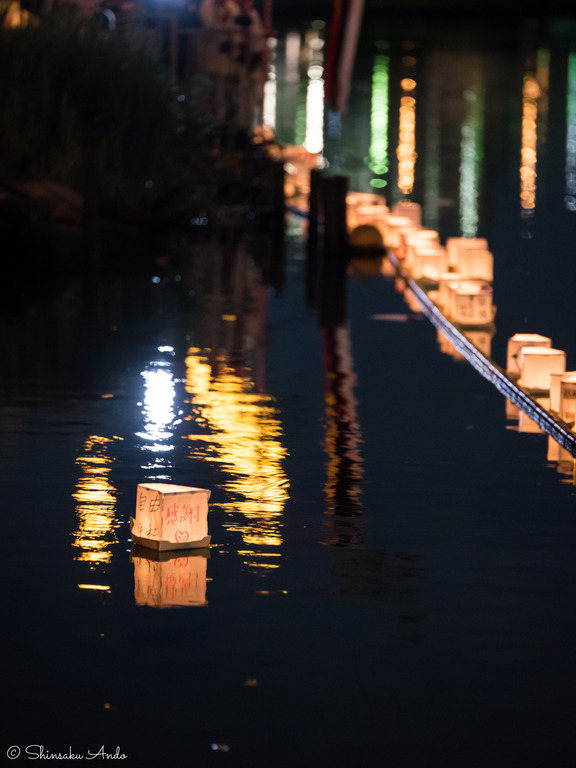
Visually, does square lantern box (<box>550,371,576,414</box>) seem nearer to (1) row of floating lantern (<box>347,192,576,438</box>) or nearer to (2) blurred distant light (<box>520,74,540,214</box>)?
(1) row of floating lantern (<box>347,192,576,438</box>)

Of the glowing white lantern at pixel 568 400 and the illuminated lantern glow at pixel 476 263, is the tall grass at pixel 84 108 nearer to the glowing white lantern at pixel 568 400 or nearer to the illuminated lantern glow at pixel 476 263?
the illuminated lantern glow at pixel 476 263

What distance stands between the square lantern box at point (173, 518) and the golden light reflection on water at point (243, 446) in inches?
9.2

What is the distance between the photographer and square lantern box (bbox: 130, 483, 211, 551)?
679cm

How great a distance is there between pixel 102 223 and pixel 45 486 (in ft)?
33.4

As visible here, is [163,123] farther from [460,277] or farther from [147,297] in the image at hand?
[460,277]

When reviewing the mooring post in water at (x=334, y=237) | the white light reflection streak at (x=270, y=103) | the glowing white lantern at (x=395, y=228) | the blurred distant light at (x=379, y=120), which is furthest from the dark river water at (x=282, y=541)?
the white light reflection streak at (x=270, y=103)

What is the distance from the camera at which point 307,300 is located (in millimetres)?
14781

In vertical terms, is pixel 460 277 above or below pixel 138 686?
above

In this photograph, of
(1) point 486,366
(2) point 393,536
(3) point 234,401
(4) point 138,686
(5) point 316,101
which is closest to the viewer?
(4) point 138,686

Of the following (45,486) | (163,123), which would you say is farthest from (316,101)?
(45,486)

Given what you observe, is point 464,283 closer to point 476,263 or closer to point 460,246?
point 476,263

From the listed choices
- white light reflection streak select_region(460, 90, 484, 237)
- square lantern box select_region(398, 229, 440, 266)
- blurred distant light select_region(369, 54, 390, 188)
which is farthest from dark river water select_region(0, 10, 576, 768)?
blurred distant light select_region(369, 54, 390, 188)

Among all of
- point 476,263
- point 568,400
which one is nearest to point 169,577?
point 568,400

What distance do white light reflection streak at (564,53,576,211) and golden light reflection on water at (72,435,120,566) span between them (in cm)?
1403
